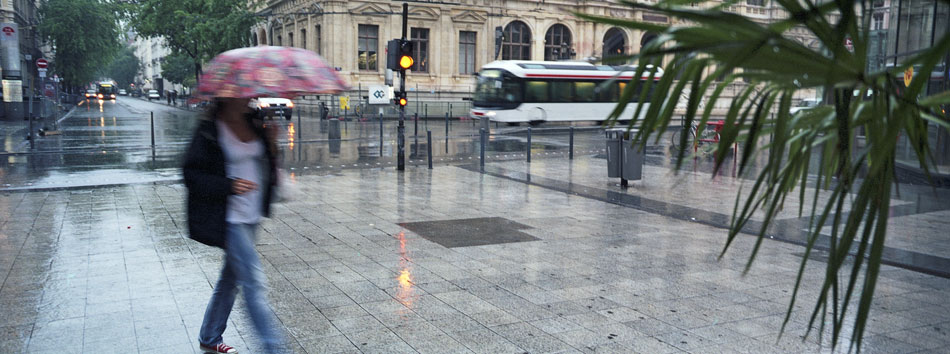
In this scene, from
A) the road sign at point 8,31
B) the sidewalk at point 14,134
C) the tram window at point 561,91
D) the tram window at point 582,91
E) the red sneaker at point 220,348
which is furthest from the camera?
the tram window at point 582,91

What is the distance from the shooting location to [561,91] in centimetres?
3684

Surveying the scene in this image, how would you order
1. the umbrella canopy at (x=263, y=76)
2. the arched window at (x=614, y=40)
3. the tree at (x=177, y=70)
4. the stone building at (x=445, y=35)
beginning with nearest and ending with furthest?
the umbrella canopy at (x=263, y=76) → the stone building at (x=445, y=35) → the arched window at (x=614, y=40) → the tree at (x=177, y=70)

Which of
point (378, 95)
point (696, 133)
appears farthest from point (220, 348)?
point (378, 95)

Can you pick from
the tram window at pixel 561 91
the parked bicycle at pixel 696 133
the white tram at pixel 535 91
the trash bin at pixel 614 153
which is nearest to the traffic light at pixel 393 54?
the trash bin at pixel 614 153

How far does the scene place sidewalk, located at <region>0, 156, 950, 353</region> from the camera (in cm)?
521

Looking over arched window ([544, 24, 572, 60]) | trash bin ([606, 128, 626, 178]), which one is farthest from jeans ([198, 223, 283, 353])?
arched window ([544, 24, 572, 60])

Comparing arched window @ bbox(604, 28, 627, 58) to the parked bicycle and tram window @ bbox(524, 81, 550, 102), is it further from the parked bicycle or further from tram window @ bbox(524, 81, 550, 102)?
the parked bicycle

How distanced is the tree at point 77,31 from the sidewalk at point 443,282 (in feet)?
149

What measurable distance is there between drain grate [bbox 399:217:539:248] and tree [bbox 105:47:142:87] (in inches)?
6602

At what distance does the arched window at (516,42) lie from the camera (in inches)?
2163

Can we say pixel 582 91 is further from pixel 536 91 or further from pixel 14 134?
pixel 14 134

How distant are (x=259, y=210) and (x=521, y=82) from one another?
104 ft

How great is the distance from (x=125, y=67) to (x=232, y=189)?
177 meters

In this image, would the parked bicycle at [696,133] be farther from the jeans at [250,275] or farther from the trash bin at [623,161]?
the jeans at [250,275]
